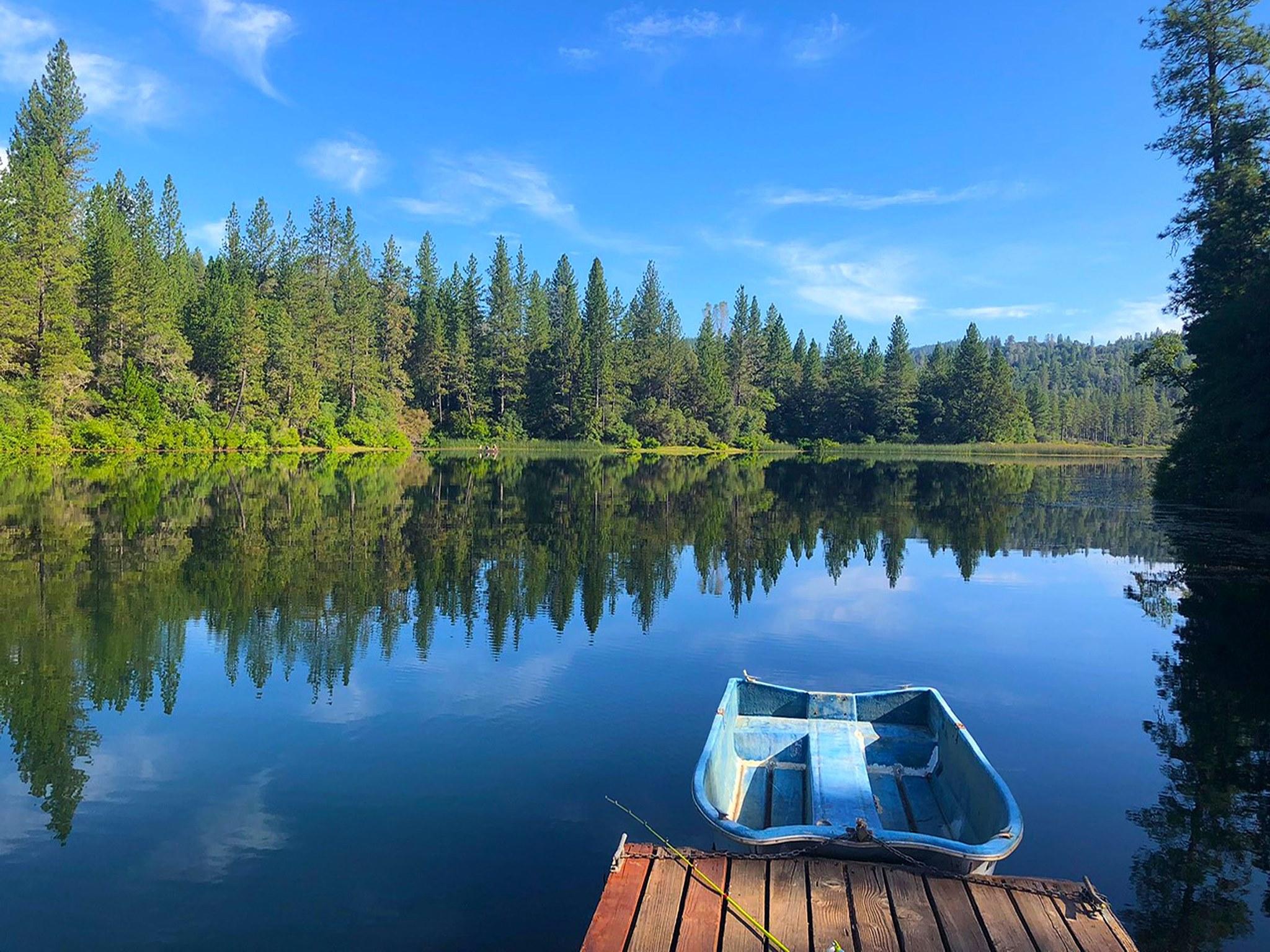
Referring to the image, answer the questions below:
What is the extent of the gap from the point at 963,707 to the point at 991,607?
22.5ft

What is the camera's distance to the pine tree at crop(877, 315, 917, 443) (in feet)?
356

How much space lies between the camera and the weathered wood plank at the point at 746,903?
14.9 ft

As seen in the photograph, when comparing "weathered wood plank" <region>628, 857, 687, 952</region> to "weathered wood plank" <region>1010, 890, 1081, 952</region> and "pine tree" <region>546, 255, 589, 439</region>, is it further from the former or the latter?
"pine tree" <region>546, 255, 589, 439</region>

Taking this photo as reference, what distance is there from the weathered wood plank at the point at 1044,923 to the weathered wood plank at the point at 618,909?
90.1 inches

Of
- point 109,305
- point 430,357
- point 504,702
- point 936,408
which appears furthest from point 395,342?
point 504,702

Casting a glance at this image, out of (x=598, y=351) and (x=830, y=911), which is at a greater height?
(x=598, y=351)

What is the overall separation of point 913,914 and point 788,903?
744 millimetres

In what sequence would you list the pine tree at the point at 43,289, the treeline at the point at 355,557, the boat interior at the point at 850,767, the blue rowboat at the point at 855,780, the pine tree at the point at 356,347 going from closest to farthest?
the blue rowboat at the point at 855,780 → the boat interior at the point at 850,767 → the treeline at the point at 355,557 → the pine tree at the point at 43,289 → the pine tree at the point at 356,347

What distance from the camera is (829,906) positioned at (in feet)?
16.1

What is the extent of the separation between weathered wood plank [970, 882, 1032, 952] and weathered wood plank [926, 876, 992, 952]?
0.05 metres

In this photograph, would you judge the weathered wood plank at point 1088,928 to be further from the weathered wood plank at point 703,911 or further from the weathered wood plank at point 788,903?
the weathered wood plank at point 703,911

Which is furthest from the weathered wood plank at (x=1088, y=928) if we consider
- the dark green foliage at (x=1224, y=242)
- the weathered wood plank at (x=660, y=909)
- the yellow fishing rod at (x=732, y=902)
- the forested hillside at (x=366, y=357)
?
the forested hillside at (x=366, y=357)

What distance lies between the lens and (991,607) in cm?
1675

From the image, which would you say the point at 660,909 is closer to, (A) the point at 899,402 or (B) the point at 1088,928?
(B) the point at 1088,928
